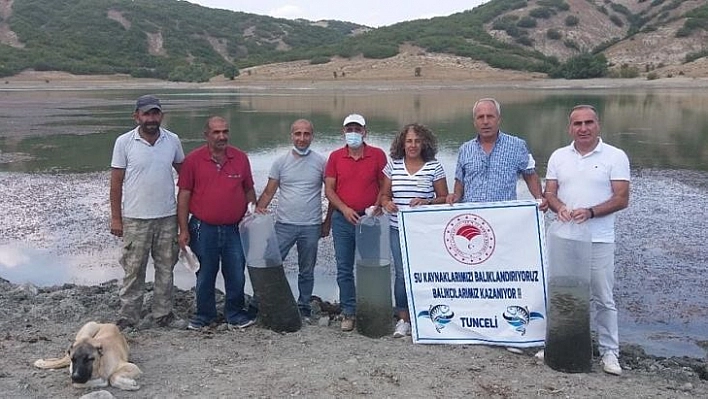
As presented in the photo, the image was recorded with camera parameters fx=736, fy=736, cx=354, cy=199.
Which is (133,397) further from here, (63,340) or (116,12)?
(116,12)

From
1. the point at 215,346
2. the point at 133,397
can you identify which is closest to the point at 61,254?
the point at 215,346

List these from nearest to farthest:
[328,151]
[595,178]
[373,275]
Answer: [595,178], [373,275], [328,151]

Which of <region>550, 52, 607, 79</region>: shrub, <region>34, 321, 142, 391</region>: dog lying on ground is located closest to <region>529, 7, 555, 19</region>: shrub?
<region>550, 52, 607, 79</region>: shrub

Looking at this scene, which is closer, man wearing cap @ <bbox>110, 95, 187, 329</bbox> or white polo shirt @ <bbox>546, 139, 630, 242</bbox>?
white polo shirt @ <bbox>546, 139, 630, 242</bbox>

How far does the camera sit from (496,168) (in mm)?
6012

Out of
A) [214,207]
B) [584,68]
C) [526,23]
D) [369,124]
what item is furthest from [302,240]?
[526,23]

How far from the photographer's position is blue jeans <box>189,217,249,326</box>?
258 inches

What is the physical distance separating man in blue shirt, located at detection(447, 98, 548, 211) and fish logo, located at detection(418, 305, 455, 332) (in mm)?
951

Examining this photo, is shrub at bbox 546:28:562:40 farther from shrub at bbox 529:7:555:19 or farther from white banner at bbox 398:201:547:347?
white banner at bbox 398:201:547:347

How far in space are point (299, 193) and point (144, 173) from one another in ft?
4.54

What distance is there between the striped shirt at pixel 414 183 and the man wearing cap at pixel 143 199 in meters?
1.95

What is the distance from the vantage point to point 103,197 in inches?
546

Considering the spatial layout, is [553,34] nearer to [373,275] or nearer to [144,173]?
[373,275]

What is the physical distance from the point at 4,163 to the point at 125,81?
62.5 metres
